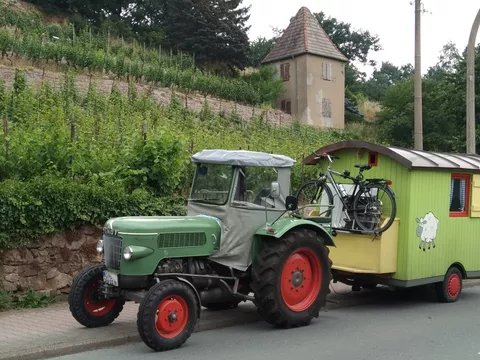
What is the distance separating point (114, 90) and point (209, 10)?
2684cm

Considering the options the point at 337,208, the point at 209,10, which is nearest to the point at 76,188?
the point at 337,208

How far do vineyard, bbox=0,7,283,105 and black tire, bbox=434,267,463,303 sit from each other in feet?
65.0

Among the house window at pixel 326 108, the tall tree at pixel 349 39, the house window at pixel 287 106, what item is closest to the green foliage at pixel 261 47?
the tall tree at pixel 349 39

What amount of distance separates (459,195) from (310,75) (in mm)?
30233

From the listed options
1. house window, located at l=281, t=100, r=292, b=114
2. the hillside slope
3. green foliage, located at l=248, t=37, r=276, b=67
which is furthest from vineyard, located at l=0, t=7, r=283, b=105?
green foliage, located at l=248, t=37, r=276, b=67

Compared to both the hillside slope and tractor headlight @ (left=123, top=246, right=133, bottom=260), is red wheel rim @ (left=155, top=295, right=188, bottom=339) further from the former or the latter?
the hillside slope

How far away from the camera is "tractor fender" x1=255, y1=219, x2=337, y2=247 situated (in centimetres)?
815

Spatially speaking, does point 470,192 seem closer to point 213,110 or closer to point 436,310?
point 436,310

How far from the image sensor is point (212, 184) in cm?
857

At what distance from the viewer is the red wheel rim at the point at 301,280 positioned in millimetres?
8445

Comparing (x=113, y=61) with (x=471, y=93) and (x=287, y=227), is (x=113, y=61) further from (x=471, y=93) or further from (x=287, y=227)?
(x=287, y=227)

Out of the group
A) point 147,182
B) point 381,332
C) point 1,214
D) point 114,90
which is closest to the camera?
point 381,332

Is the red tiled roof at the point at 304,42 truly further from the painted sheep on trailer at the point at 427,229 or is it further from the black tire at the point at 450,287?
the painted sheep on trailer at the point at 427,229

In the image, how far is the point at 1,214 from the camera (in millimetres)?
8922
